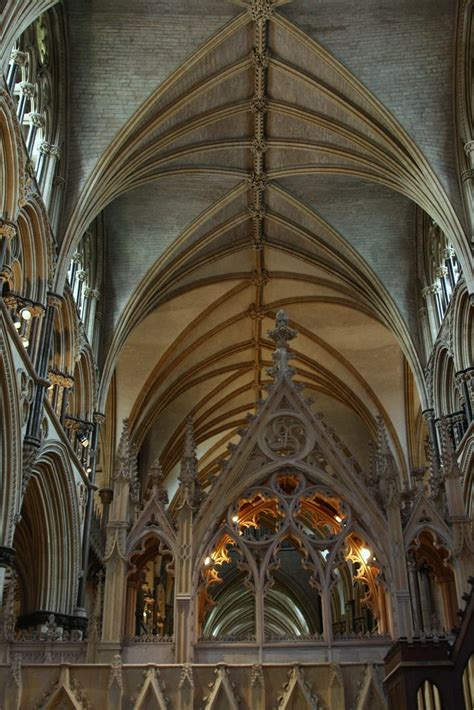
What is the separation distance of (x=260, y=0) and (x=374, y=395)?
13.8m

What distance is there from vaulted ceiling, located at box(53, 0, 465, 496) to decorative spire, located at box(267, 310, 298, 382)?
260 inches

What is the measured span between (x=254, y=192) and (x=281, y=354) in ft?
37.1

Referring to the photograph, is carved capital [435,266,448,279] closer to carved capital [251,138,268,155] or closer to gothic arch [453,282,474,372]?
gothic arch [453,282,474,372]

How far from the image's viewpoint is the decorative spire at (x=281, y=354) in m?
11.7

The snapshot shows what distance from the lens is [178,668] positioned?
9.02 metres

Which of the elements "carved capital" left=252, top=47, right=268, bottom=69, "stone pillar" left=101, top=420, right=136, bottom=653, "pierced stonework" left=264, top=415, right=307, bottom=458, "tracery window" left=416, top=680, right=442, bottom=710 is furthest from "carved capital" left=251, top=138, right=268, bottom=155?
"tracery window" left=416, top=680, right=442, bottom=710

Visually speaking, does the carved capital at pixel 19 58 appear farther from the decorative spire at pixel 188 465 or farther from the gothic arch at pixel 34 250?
the decorative spire at pixel 188 465

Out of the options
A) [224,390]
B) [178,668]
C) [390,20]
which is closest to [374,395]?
[224,390]

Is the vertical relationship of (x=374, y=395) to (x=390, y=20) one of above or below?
below

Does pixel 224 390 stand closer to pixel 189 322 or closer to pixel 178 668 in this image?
pixel 189 322

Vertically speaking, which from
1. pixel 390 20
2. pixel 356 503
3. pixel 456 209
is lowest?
pixel 356 503

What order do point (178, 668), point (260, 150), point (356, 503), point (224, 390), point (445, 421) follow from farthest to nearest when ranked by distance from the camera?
1. point (224, 390)
2. point (260, 150)
3. point (445, 421)
4. point (356, 503)
5. point (178, 668)

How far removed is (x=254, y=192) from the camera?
882 inches

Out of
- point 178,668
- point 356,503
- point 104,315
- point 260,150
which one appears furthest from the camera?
point 104,315
